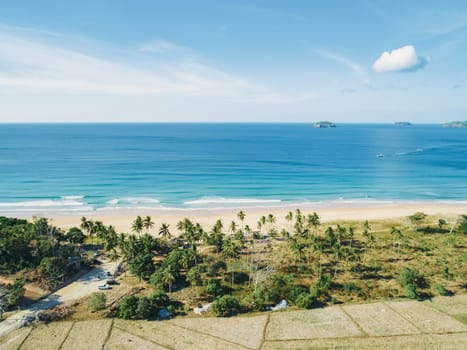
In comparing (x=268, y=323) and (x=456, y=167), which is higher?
(x=456, y=167)

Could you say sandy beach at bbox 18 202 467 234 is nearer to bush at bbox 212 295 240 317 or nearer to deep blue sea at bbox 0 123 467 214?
deep blue sea at bbox 0 123 467 214

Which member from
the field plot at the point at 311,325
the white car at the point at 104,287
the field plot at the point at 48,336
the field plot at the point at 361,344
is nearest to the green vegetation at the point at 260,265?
the field plot at the point at 311,325

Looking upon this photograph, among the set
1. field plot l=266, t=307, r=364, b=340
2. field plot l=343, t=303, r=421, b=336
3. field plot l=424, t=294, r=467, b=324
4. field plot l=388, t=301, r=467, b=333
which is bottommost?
field plot l=266, t=307, r=364, b=340

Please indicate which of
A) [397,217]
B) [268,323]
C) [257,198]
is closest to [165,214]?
[257,198]

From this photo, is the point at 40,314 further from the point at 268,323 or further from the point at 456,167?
the point at 456,167

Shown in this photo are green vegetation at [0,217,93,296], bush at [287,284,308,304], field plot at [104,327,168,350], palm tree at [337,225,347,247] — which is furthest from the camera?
palm tree at [337,225,347,247]

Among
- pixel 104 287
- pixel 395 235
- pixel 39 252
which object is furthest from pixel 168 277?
pixel 395 235

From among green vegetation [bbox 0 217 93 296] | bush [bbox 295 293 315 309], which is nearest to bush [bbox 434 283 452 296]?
bush [bbox 295 293 315 309]

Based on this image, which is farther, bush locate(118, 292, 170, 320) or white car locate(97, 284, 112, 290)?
white car locate(97, 284, 112, 290)

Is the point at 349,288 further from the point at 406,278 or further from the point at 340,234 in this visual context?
the point at 340,234
